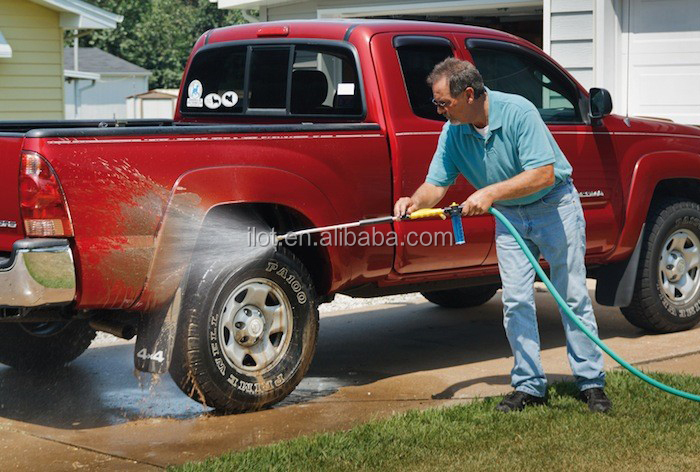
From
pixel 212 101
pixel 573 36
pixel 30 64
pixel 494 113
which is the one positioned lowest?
pixel 494 113

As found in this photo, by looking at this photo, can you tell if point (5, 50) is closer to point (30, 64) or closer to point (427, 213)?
point (30, 64)

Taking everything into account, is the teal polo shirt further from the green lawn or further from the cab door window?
the green lawn

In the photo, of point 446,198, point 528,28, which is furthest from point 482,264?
point 528,28

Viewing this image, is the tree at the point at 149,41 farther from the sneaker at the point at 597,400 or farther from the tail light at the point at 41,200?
the sneaker at the point at 597,400

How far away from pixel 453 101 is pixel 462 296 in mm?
4041

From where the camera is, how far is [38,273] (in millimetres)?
5461

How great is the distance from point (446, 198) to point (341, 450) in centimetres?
214

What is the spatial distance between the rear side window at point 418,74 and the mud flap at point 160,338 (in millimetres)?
1954

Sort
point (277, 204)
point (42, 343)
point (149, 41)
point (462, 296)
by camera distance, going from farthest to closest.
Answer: point (149, 41)
point (462, 296)
point (42, 343)
point (277, 204)

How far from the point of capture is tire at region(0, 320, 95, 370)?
728 cm

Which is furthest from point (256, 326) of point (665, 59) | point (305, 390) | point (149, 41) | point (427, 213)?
point (149, 41)

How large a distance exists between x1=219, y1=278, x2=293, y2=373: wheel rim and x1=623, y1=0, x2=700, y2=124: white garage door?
23.7ft

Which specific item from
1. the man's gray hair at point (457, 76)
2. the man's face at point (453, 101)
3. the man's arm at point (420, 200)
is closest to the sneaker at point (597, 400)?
the man's arm at point (420, 200)

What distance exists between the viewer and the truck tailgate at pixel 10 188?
5.53m
